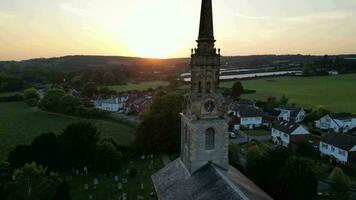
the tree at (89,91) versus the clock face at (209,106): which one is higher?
the clock face at (209,106)

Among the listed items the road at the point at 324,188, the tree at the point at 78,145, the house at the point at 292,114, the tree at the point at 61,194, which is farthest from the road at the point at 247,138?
the tree at the point at 61,194

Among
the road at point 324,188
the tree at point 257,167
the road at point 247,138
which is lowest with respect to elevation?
the road at point 247,138

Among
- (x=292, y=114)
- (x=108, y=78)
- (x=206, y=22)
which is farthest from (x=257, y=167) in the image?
(x=108, y=78)

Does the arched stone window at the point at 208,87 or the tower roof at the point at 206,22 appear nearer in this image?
the tower roof at the point at 206,22

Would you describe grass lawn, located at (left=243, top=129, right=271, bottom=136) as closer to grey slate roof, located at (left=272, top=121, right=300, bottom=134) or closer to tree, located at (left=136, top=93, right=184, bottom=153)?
grey slate roof, located at (left=272, top=121, right=300, bottom=134)

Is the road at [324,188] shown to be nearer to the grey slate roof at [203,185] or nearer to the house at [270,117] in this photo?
the grey slate roof at [203,185]
